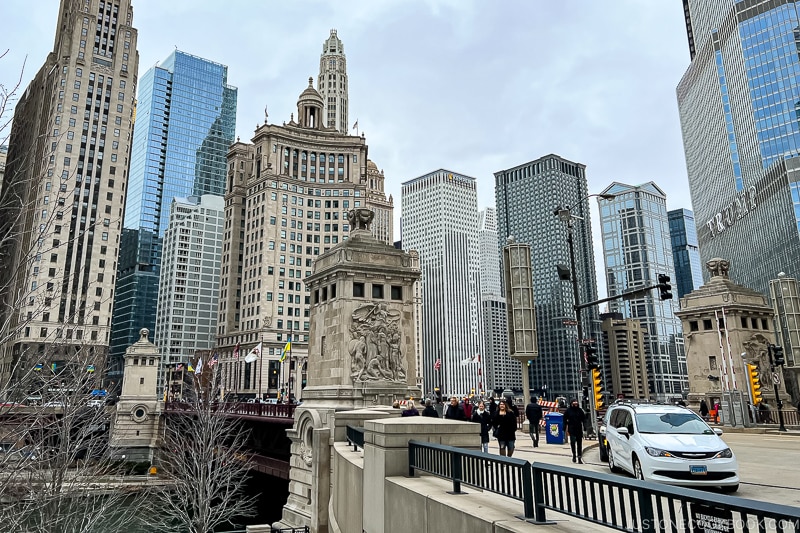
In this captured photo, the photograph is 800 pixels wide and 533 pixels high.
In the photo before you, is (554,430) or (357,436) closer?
Answer: (357,436)

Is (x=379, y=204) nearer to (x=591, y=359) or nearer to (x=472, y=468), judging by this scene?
(x=591, y=359)

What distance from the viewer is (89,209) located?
94625 millimetres

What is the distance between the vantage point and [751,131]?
325ft

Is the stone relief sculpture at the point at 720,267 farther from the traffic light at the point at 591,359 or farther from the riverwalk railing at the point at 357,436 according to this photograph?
the riverwalk railing at the point at 357,436

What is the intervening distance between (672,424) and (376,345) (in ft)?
57.4

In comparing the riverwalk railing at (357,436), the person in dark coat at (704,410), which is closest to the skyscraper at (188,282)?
the person in dark coat at (704,410)

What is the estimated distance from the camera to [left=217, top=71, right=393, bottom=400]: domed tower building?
101 meters

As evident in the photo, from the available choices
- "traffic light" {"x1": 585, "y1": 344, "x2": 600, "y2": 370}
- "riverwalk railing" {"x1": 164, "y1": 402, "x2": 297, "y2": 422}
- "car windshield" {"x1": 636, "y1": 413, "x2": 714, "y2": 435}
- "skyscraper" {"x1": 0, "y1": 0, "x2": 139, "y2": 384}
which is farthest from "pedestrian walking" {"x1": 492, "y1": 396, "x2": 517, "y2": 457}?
"skyscraper" {"x1": 0, "y1": 0, "x2": 139, "y2": 384}

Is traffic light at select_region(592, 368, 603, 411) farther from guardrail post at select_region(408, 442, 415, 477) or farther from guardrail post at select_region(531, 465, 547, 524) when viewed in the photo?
guardrail post at select_region(531, 465, 547, 524)

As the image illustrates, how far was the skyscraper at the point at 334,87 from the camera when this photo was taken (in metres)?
151

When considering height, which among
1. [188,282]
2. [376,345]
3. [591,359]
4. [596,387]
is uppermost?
[188,282]

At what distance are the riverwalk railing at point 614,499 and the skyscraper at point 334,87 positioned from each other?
5865 inches

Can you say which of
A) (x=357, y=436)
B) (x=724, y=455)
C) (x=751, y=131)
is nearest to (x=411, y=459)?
(x=357, y=436)

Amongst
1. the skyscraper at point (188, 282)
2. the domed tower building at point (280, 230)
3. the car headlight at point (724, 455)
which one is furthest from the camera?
the skyscraper at point (188, 282)
